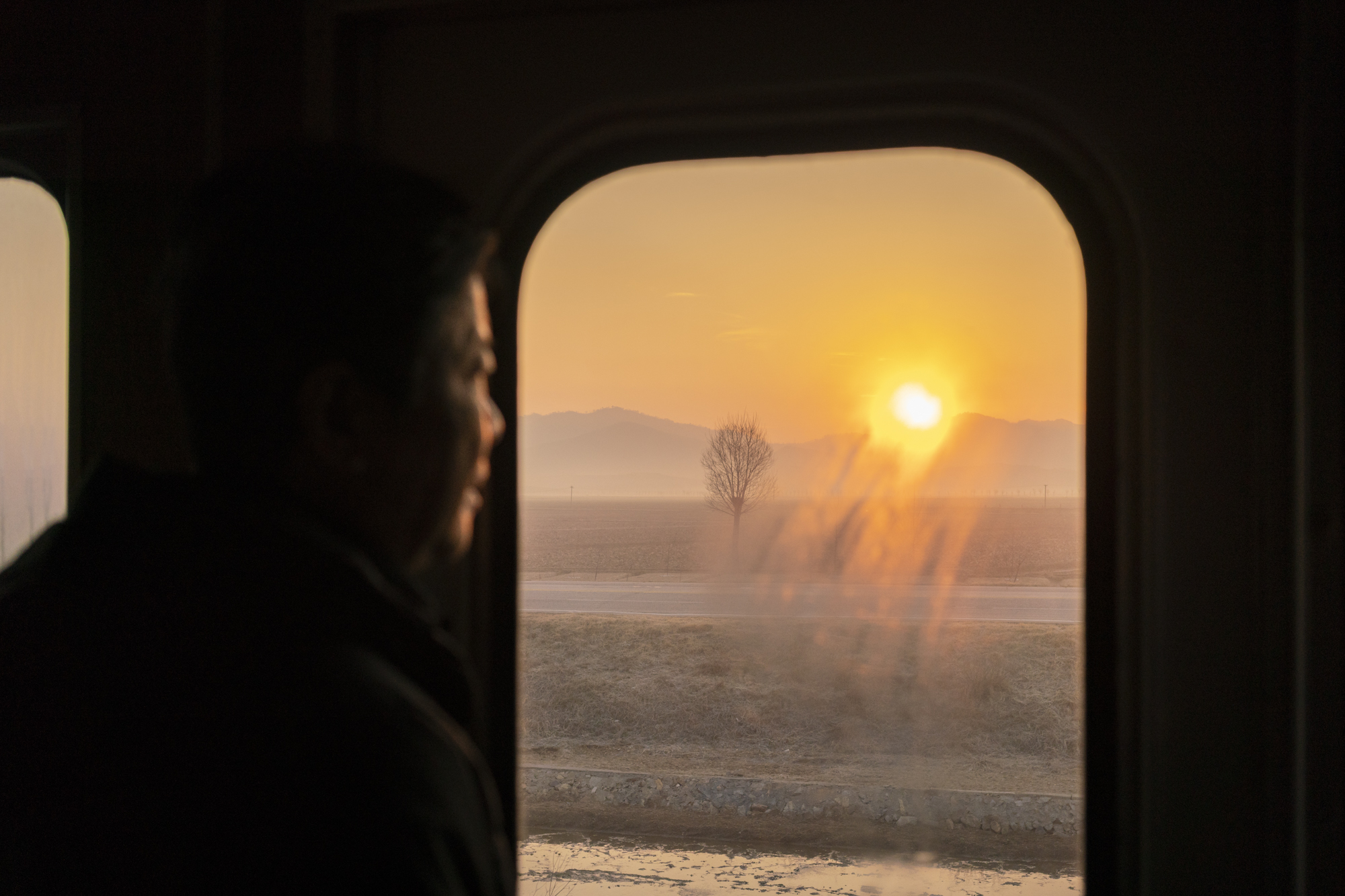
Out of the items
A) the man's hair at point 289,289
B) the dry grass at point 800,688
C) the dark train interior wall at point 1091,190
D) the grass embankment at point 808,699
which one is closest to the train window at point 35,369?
the dark train interior wall at point 1091,190

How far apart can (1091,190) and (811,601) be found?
19338mm

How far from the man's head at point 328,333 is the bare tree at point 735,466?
15.6 metres

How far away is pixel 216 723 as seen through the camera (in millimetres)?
380

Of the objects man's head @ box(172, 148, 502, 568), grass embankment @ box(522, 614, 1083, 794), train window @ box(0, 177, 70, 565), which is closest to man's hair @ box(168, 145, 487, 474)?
man's head @ box(172, 148, 502, 568)

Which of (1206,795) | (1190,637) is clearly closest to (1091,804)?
(1206,795)

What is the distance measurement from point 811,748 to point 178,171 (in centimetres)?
1272

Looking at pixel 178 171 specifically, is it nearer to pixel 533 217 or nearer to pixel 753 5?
pixel 533 217

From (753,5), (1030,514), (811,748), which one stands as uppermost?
(753,5)

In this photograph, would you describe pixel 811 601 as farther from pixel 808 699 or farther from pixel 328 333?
pixel 328 333

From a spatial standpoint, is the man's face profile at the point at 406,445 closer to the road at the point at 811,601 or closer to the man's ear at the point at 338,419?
the man's ear at the point at 338,419

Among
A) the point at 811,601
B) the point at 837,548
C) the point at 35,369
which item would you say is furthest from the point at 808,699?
the point at 35,369

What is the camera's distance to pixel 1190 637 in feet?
2.97

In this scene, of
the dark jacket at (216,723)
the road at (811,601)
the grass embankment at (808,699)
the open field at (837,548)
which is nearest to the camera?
the dark jacket at (216,723)

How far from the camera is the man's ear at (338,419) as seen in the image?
0.50 m
